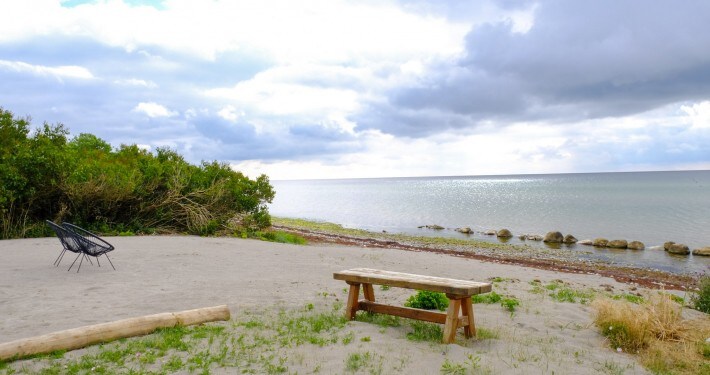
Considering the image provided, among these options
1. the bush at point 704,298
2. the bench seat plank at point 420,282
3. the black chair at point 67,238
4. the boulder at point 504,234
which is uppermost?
the black chair at point 67,238

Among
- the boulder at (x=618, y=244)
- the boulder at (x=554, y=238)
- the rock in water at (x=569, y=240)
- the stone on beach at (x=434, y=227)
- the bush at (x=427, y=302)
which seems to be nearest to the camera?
the bush at (x=427, y=302)

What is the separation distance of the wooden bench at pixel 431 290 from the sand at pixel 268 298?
245mm

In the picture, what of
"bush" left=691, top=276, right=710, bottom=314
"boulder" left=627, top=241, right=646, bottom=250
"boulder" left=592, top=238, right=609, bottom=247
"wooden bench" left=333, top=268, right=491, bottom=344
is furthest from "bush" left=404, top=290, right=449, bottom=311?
"boulder" left=592, top=238, right=609, bottom=247

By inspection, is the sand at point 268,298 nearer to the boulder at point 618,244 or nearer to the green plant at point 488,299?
the green plant at point 488,299

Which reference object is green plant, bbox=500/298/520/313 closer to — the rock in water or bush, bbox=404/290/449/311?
bush, bbox=404/290/449/311

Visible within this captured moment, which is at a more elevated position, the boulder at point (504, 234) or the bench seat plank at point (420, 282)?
the bench seat plank at point (420, 282)

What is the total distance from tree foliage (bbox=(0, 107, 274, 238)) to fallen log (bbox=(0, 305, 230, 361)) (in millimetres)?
11703

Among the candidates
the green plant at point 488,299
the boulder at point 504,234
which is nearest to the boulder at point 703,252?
the boulder at point 504,234

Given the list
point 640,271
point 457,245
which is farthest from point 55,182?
point 640,271

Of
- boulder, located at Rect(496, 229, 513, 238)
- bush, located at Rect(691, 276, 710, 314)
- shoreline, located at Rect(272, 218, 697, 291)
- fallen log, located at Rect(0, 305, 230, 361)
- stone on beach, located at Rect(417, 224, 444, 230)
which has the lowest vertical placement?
shoreline, located at Rect(272, 218, 697, 291)

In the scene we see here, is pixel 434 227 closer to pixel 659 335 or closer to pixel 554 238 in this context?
pixel 554 238

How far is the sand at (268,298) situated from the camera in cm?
551

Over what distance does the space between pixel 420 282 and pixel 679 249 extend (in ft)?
88.1

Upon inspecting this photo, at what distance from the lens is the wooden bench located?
19.4 feet
